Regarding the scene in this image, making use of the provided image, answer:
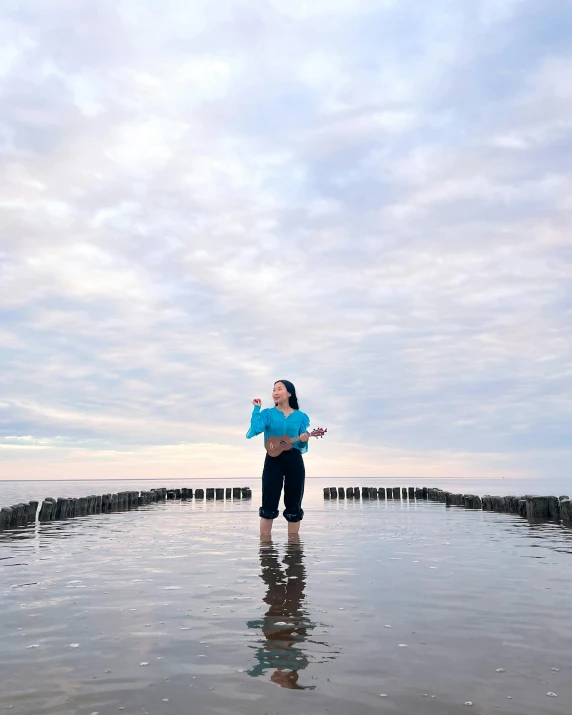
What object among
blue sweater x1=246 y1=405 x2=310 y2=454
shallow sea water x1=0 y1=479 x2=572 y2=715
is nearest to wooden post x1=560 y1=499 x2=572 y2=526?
shallow sea water x1=0 y1=479 x2=572 y2=715

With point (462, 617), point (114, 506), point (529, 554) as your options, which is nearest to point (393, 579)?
point (462, 617)

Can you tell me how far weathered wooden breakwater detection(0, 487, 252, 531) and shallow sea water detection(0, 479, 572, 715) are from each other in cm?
612

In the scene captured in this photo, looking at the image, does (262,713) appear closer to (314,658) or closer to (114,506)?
(314,658)

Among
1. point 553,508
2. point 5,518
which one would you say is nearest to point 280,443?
point 5,518

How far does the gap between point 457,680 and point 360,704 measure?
75 centimetres

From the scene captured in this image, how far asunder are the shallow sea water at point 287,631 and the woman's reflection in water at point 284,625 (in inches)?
0.7

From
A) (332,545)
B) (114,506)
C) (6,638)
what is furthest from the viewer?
(114,506)

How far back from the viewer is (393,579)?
24.5 feet

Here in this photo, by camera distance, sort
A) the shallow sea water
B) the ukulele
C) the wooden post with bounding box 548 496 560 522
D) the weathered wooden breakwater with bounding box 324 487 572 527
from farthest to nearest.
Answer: the wooden post with bounding box 548 496 560 522 → the weathered wooden breakwater with bounding box 324 487 572 527 → the ukulele → the shallow sea water

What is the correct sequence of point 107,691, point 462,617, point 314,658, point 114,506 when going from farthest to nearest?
point 114,506 < point 462,617 < point 314,658 < point 107,691

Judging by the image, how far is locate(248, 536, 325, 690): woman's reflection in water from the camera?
4.03 m

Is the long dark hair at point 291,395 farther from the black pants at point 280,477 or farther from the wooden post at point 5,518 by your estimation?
the wooden post at point 5,518

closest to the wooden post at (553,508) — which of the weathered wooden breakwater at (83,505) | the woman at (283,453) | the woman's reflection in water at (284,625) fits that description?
the woman at (283,453)

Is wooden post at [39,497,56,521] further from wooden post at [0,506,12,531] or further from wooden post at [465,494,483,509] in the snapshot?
wooden post at [465,494,483,509]
